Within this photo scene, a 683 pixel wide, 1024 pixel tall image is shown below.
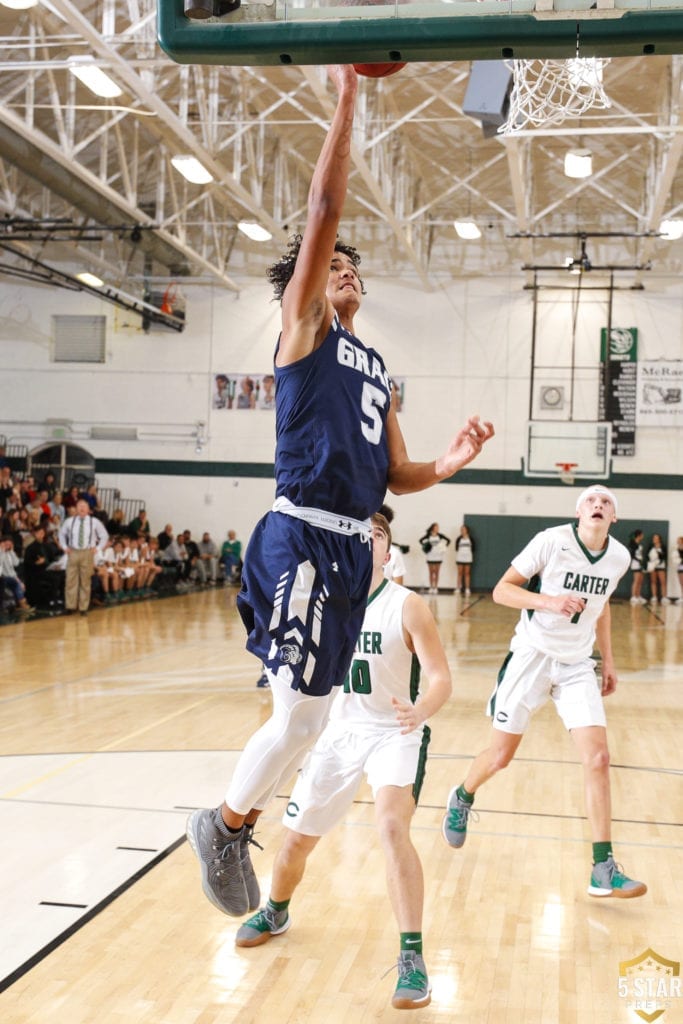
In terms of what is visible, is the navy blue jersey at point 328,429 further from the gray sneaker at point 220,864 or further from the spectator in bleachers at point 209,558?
the spectator in bleachers at point 209,558

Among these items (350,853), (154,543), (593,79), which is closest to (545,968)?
(350,853)

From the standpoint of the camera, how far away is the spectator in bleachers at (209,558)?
26297 millimetres

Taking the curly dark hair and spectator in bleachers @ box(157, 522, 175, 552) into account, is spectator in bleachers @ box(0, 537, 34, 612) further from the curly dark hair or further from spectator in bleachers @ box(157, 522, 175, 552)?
the curly dark hair

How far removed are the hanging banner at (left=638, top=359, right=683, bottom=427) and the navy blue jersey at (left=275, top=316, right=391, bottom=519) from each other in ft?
76.8

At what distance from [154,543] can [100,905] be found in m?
20.2

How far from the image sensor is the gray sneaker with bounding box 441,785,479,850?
555 centimetres

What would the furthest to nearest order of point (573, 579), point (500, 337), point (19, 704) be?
point (500, 337)
point (19, 704)
point (573, 579)

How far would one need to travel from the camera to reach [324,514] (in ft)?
10.1

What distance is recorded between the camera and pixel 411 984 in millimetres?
3758

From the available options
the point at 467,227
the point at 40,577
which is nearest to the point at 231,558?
the point at 40,577

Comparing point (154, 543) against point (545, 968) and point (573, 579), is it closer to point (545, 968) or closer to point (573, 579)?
point (573, 579)

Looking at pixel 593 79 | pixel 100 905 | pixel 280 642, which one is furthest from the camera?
pixel 593 79

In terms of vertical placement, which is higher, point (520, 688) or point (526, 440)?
point (526, 440)

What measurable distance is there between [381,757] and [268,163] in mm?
20339
